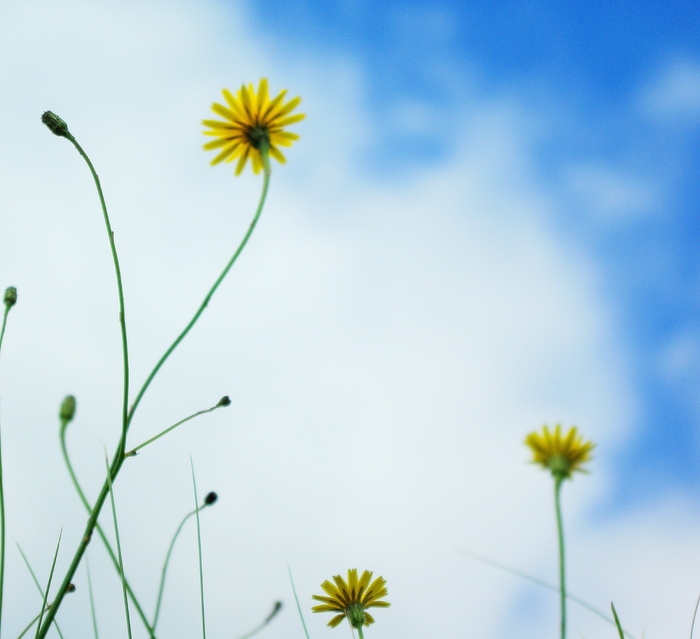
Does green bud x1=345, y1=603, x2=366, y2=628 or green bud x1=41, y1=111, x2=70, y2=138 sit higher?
green bud x1=41, y1=111, x2=70, y2=138

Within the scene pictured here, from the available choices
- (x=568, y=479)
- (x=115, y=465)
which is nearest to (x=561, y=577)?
(x=568, y=479)

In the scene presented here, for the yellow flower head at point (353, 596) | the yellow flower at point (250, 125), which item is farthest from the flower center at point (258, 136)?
the yellow flower head at point (353, 596)

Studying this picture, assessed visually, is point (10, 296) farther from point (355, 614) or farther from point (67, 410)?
point (355, 614)

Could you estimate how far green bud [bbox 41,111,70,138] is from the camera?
6.53 feet

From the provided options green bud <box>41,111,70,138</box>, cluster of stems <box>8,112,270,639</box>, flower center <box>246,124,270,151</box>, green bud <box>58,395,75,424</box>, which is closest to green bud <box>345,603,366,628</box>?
cluster of stems <box>8,112,270,639</box>

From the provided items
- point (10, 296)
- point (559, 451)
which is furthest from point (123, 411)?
point (559, 451)

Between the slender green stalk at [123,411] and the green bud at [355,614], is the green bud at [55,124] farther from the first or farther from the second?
the green bud at [355,614]

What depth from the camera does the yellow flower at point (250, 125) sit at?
8.45 ft

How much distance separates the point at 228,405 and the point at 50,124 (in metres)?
1.06

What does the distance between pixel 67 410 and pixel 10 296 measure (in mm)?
749

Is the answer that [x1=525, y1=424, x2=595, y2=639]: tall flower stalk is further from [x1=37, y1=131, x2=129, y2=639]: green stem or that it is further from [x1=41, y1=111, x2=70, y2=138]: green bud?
[x1=41, y1=111, x2=70, y2=138]: green bud

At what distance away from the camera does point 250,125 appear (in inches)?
103

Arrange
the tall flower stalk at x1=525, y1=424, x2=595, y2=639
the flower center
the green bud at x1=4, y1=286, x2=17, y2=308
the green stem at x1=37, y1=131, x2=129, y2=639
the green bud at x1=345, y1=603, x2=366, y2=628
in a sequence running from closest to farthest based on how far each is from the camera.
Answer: the green stem at x1=37, y1=131, x2=129, y2=639
the tall flower stalk at x1=525, y1=424, x2=595, y2=639
the green bud at x1=4, y1=286, x2=17, y2=308
the flower center
the green bud at x1=345, y1=603, x2=366, y2=628

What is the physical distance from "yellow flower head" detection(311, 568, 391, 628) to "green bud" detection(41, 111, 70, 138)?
234 centimetres
